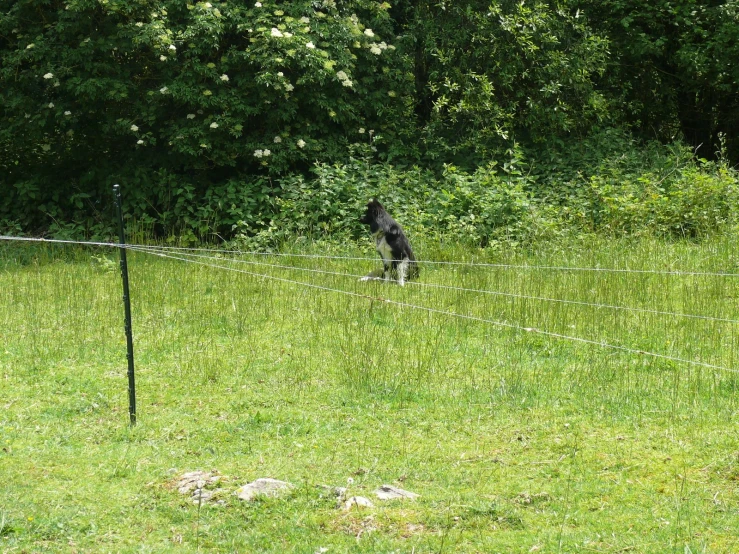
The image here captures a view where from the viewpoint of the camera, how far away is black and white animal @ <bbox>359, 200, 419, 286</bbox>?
33.8 ft

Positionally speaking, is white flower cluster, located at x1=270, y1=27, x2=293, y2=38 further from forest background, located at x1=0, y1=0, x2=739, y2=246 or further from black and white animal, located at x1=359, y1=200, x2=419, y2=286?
black and white animal, located at x1=359, y1=200, x2=419, y2=286

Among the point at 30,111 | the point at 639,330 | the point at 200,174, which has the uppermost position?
the point at 30,111

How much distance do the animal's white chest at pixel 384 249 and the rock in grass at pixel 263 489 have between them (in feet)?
17.8

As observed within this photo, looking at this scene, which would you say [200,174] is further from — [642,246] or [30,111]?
[642,246]

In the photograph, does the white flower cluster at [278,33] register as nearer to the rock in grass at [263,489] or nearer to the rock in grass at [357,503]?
the rock in grass at [263,489]

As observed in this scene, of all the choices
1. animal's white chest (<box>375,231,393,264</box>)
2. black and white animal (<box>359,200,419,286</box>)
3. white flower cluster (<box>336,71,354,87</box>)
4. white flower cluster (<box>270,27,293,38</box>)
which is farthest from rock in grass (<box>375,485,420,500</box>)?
white flower cluster (<box>336,71,354,87</box>)

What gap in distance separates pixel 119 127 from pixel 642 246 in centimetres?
767

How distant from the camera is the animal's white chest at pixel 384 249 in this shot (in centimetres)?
1061

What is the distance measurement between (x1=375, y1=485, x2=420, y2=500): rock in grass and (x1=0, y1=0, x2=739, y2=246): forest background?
23.3ft

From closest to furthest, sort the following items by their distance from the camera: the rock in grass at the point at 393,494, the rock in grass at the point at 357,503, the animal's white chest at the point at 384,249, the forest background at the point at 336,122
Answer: the rock in grass at the point at 357,503, the rock in grass at the point at 393,494, the animal's white chest at the point at 384,249, the forest background at the point at 336,122

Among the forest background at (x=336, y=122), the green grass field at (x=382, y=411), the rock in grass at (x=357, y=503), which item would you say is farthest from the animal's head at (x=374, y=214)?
the rock in grass at (x=357, y=503)

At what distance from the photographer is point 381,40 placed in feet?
48.9

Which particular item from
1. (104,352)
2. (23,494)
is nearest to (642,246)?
(104,352)

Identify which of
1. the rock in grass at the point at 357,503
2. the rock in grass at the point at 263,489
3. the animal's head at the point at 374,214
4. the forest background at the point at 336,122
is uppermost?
the forest background at the point at 336,122
